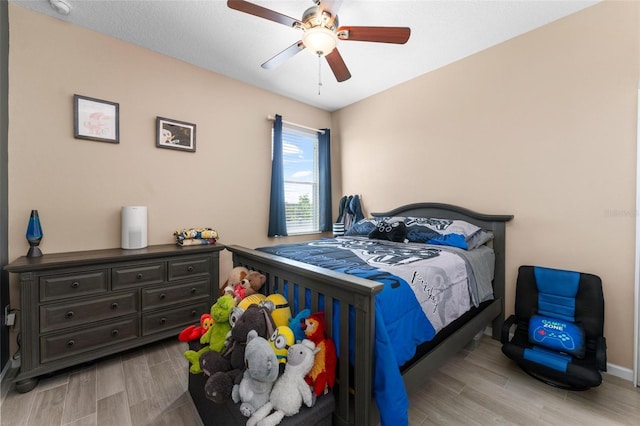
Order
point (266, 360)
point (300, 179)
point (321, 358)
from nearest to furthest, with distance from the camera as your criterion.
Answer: point (266, 360)
point (321, 358)
point (300, 179)

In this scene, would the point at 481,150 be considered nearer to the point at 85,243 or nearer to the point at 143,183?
the point at 143,183

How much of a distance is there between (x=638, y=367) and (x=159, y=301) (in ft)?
11.8

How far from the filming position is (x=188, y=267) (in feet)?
7.98

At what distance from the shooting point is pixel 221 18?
216 centimetres

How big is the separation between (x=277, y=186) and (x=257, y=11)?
80.9 inches

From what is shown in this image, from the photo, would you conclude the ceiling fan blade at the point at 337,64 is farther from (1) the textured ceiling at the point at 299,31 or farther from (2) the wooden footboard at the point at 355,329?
(2) the wooden footboard at the point at 355,329

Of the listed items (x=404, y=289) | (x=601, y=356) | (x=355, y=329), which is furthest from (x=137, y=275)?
(x=601, y=356)

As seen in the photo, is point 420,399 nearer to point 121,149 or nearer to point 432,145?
point 432,145

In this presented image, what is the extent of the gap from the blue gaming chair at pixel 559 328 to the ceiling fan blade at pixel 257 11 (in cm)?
263

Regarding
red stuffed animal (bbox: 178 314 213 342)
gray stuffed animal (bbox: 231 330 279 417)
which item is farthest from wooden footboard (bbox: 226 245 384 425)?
red stuffed animal (bbox: 178 314 213 342)

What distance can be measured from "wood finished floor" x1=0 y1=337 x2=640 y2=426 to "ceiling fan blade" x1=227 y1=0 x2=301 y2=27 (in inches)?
91.7

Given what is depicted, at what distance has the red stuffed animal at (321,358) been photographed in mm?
1204

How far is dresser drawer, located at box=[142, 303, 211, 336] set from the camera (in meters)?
2.22

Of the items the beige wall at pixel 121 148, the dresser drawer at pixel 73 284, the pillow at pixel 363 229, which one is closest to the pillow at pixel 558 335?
the pillow at pixel 363 229
